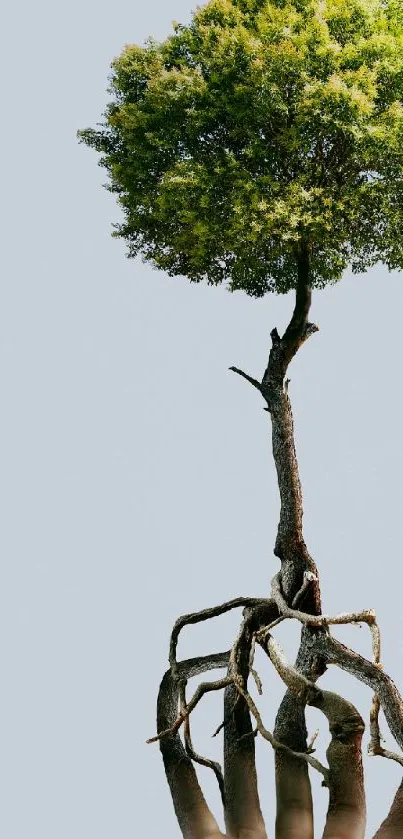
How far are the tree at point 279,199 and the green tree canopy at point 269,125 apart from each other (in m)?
0.01

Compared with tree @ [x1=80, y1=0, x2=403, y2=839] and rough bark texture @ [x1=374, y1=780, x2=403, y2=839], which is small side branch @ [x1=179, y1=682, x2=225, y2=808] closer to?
tree @ [x1=80, y1=0, x2=403, y2=839]

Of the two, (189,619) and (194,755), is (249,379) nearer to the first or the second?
(189,619)

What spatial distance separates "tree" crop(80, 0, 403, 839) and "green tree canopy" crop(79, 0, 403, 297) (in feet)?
0.05

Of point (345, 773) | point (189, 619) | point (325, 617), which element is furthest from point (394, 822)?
point (189, 619)

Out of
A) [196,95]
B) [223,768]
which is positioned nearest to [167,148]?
[196,95]

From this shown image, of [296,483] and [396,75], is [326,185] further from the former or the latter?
[296,483]

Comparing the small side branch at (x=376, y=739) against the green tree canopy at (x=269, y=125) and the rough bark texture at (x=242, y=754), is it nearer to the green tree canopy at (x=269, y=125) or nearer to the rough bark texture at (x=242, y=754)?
the rough bark texture at (x=242, y=754)

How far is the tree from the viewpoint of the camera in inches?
299

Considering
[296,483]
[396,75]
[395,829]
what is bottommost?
[395,829]

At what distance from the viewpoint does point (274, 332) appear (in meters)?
8.80

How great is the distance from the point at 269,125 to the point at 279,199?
2.02 ft

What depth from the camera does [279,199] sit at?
769 cm

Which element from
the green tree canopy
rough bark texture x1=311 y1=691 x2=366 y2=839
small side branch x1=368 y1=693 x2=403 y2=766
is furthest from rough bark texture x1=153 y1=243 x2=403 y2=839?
the green tree canopy

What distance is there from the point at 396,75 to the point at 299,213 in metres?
1.29
